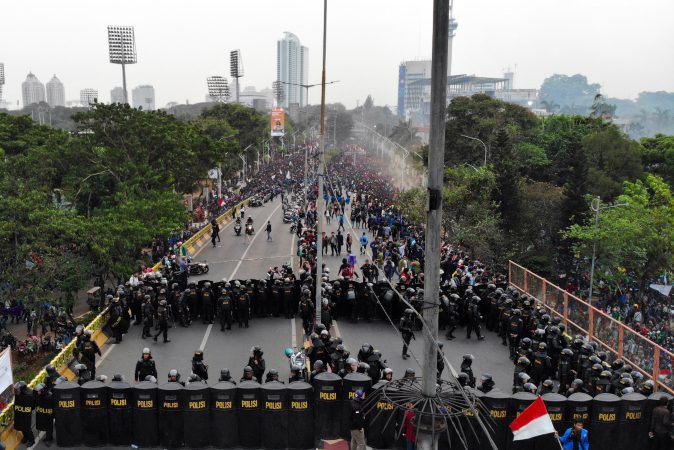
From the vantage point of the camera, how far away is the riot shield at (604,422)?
12.1 meters

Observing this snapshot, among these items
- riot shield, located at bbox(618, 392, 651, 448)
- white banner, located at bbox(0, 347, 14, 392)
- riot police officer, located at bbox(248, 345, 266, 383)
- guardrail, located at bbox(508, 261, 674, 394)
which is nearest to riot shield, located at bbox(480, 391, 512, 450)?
riot shield, located at bbox(618, 392, 651, 448)

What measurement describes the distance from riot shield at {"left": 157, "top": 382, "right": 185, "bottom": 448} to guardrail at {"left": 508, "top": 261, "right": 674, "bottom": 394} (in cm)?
1121

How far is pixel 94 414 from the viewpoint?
40.3 ft

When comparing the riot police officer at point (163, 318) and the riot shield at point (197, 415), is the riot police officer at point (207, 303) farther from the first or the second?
the riot shield at point (197, 415)

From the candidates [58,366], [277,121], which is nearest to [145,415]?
[58,366]

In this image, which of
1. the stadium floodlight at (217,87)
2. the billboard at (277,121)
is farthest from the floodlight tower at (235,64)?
the billboard at (277,121)

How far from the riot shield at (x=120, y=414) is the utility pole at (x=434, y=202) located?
8194 millimetres

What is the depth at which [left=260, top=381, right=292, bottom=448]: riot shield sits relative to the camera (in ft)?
40.5

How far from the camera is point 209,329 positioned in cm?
2086

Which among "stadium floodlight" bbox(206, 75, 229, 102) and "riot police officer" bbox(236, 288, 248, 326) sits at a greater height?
"stadium floodlight" bbox(206, 75, 229, 102)

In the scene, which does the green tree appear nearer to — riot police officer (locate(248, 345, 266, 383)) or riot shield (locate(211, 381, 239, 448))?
riot police officer (locate(248, 345, 266, 383))

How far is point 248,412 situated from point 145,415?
6.50 feet

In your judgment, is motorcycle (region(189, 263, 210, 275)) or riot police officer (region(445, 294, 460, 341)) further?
motorcycle (region(189, 263, 210, 275))

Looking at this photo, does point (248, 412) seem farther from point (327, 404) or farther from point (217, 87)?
point (217, 87)
